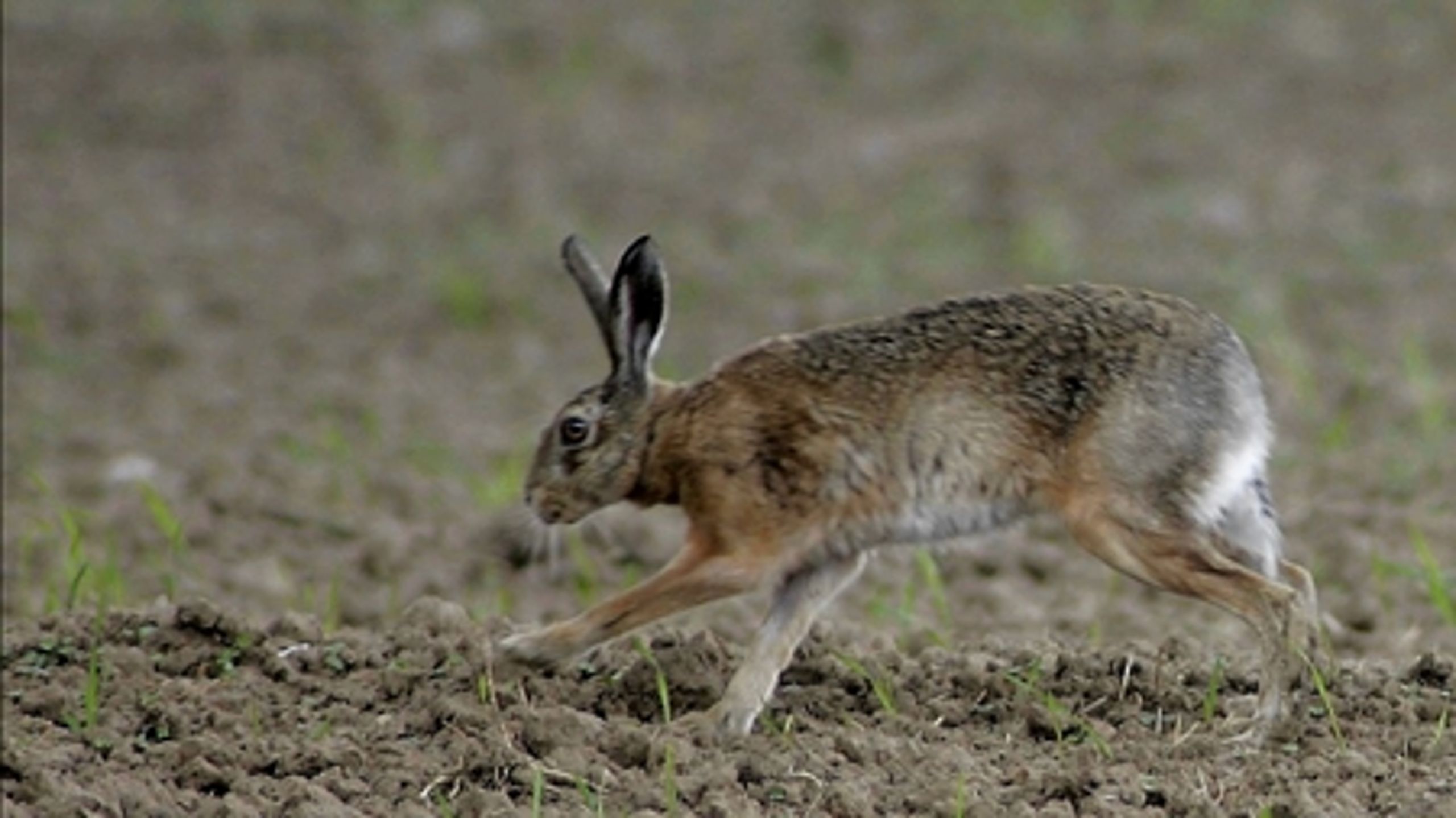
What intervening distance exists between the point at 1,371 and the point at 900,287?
164 inches

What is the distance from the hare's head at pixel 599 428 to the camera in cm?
587

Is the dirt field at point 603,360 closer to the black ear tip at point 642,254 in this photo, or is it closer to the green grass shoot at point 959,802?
the green grass shoot at point 959,802

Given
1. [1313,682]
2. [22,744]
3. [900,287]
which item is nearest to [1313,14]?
[900,287]

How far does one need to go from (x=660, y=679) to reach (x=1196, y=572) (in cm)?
121

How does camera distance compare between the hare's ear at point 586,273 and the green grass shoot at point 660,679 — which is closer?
the green grass shoot at point 660,679

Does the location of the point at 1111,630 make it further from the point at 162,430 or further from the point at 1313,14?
the point at 1313,14

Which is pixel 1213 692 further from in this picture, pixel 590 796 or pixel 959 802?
pixel 590 796

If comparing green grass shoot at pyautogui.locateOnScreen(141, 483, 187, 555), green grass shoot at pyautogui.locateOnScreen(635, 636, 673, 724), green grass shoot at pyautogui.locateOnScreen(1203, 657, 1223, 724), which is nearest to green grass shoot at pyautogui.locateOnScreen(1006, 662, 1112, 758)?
green grass shoot at pyautogui.locateOnScreen(1203, 657, 1223, 724)

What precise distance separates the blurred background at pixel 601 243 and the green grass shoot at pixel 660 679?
0.95m

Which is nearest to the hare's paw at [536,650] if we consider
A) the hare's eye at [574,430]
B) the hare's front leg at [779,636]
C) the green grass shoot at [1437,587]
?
the hare's front leg at [779,636]

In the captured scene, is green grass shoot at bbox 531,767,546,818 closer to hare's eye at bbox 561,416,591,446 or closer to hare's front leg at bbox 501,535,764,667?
hare's front leg at bbox 501,535,764,667

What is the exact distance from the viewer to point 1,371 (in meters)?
10.8

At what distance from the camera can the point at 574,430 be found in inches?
234

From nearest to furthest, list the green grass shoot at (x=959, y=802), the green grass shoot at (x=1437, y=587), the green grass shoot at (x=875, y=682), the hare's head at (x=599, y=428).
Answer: the green grass shoot at (x=959, y=802) < the green grass shoot at (x=875, y=682) < the hare's head at (x=599, y=428) < the green grass shoot at (x=1437, y=587)
